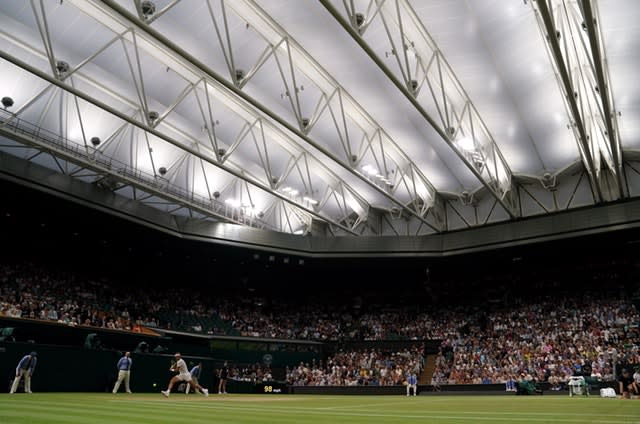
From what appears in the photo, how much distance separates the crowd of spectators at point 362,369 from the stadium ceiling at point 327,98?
34.0 feet

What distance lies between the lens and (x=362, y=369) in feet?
123

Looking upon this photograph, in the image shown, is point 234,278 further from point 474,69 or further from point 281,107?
point 474,69

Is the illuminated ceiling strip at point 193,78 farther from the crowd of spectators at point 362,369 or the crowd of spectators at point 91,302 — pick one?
the crowd of spectators at point 362,369

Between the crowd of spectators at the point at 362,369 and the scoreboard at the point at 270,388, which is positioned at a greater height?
the crowd of spectators at the point at 362,369

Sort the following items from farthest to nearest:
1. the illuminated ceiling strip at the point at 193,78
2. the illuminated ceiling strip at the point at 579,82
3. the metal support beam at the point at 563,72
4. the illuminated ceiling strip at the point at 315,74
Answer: the illuminated ceiling strip at the point at 193,78 → the illuminated ceiling strip at the point at 315,74 → the illuminated ceiling strip at the point at 579,82 → the metal support beam at the point at 563,72

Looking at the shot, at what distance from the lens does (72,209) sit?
101ft

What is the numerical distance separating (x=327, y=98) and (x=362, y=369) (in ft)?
71.1

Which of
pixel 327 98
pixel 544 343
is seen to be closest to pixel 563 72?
pixel 327 98

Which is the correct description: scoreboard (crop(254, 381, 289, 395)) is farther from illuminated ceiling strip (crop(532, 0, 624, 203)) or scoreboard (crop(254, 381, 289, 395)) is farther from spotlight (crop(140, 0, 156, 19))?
spotlight (crop(140, 0, 156, 19))

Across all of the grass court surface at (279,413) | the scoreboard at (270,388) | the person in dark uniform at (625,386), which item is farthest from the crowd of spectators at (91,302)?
the person in dark uniform at (625,386)

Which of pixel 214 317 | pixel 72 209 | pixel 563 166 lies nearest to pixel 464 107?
pixel 563 166

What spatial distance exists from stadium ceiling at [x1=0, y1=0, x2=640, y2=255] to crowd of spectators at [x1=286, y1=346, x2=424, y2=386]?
1037 cm

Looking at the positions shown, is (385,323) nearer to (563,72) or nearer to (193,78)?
(193,78)

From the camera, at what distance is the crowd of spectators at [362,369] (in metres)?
36.2
